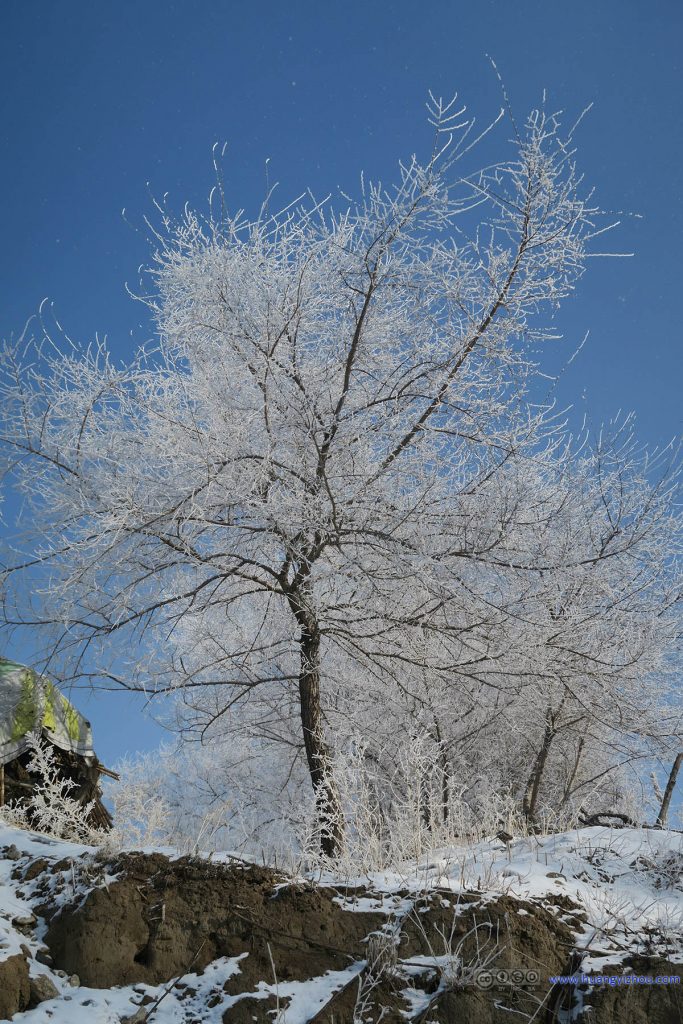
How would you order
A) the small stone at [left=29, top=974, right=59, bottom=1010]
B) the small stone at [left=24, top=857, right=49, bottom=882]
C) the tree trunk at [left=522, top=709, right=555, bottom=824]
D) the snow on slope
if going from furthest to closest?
the tree trunk at [left=522, top=709, right=555, bottom=824]
the small stone at [left=24, top=857, right=49, bottom=882]
the snow on slope
the small stone at [left=29, top=974, right=59, bottom=1010]

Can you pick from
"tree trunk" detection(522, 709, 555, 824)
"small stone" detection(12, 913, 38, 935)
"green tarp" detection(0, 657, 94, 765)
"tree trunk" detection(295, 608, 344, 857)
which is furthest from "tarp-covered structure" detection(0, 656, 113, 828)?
"tree trunk" detection(522, 709, 555, 824)

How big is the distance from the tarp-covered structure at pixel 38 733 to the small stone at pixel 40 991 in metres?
3.75

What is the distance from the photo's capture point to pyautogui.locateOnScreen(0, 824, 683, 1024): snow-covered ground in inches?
137

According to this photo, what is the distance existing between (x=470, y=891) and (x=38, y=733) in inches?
211

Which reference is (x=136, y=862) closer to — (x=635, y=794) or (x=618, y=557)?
(x=618, y=557)

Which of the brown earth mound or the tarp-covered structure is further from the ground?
the tarp-covered structure

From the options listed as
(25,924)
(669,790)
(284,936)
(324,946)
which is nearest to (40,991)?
(25,924)

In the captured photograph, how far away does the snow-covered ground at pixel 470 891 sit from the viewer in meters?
3.47

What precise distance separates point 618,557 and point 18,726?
239 inches

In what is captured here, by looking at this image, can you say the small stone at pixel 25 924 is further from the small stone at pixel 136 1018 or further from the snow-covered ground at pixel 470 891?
the small stone at pixel 136 1018

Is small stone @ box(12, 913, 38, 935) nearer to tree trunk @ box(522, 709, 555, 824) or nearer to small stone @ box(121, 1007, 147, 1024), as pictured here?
small stone @ box(121, 1007, 147, 1024)

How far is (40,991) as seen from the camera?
351 centimetres

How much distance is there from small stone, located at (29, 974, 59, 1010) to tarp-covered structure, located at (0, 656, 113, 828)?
375cm

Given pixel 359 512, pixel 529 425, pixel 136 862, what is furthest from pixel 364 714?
pixel 136 862
